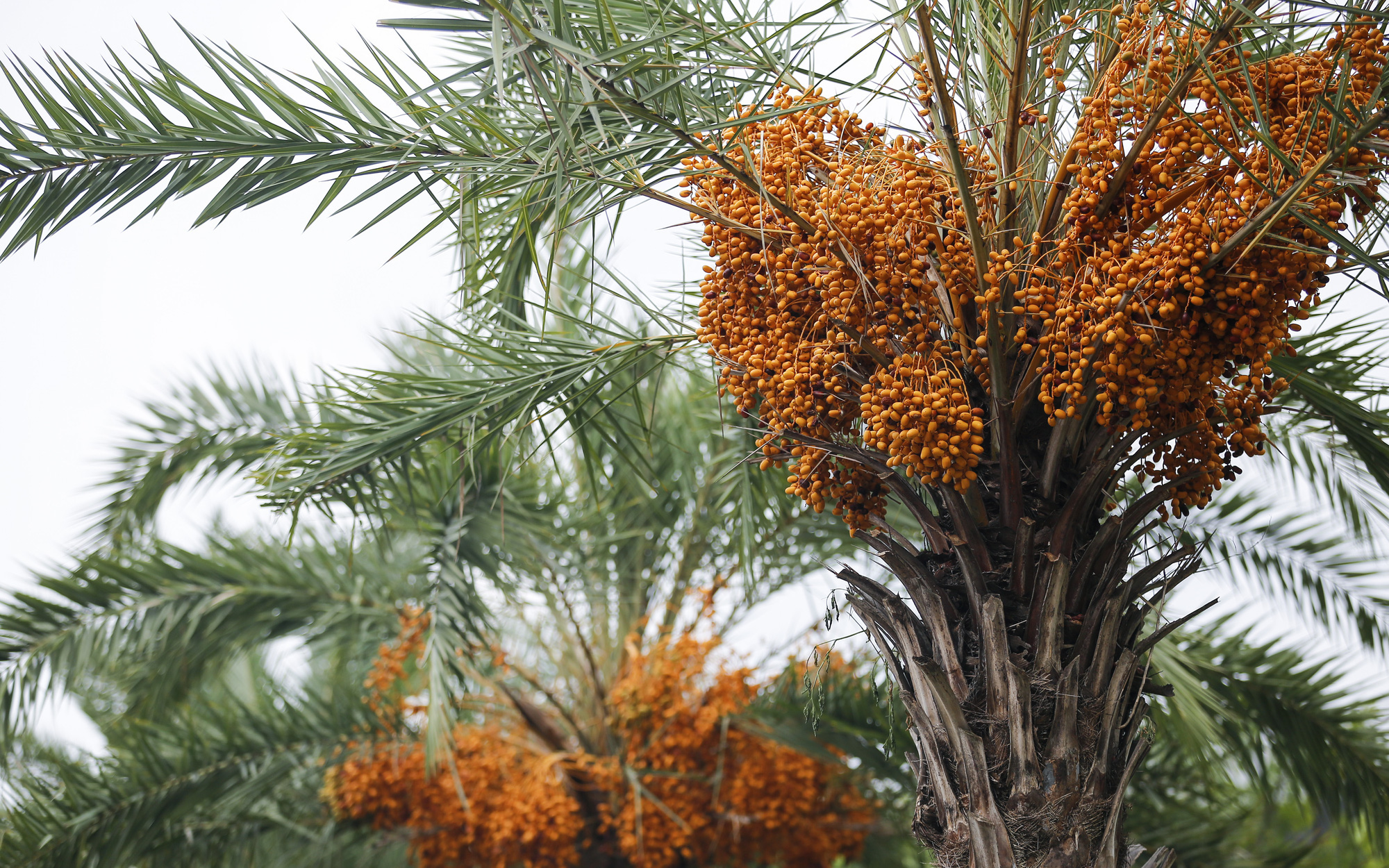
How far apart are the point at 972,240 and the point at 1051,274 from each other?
142 mm

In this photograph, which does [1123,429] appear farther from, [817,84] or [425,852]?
[425,852]

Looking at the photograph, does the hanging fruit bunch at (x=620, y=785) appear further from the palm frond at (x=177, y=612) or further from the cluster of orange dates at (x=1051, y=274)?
the cluster of orange dates at (x=1051, y=274)

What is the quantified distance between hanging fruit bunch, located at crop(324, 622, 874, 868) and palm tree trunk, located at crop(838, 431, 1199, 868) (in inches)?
92.0

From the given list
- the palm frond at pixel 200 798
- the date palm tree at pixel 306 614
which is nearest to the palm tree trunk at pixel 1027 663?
the date palm tree at pixel 306 614

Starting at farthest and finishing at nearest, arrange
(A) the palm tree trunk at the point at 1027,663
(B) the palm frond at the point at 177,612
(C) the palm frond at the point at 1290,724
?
(B) the palm frond at the point at 177,612 < (C) the palm frond at the point at 1290,724 < (A) the palm tree trunk at the point at 1027,663

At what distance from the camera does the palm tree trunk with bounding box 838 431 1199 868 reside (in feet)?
5.71

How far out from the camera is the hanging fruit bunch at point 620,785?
4.19m

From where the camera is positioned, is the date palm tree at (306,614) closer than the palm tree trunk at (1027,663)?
No

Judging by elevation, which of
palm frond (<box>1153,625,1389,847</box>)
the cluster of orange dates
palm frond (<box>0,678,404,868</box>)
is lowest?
palm frond (<box>0,678,404,868</box>)

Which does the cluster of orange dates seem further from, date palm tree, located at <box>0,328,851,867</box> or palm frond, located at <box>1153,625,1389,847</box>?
palm frond, located at <box>1153,625,1389,847</box>

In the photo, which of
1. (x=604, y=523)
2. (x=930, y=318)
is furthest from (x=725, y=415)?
(x=930, y=318)

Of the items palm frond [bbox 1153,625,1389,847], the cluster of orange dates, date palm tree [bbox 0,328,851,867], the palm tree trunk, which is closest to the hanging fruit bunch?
date palm tree [bbox 0,328,851,867]

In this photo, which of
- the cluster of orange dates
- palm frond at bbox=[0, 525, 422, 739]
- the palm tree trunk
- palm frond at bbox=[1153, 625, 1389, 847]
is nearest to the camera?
the cluster of orange dates

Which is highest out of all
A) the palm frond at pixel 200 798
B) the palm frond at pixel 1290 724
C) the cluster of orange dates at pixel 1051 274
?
the cluster of orange dates at pixel 1051 274
